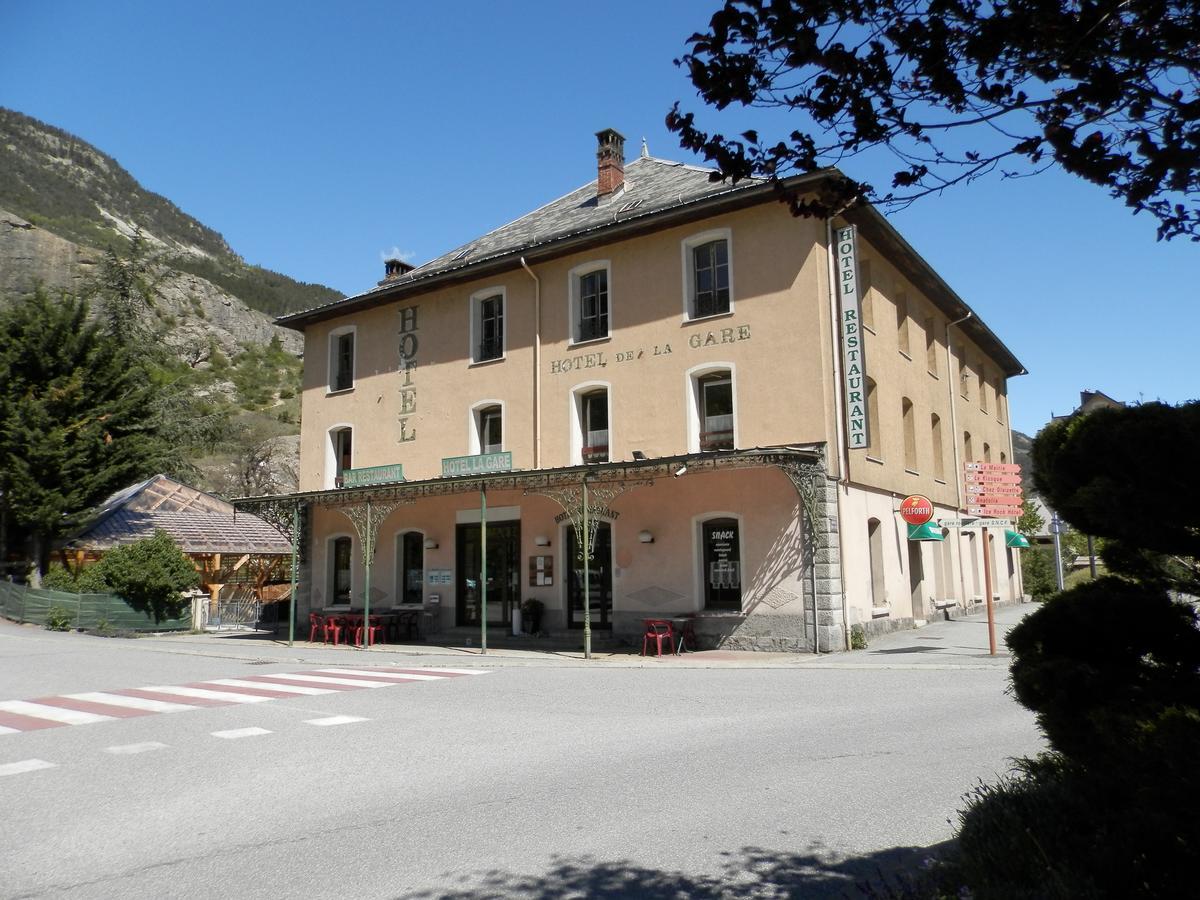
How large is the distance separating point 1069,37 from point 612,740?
6.45m

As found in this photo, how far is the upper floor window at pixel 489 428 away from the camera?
2142 centimetres

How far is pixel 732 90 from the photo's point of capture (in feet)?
10.8

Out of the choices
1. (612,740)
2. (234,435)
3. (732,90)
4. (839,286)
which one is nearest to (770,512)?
(839,286)

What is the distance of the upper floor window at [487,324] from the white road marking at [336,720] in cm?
1280

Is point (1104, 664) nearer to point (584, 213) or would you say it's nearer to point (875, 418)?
point (875, 418)

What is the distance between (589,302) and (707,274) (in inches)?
116

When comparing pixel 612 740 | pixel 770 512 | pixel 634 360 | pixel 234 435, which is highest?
pixel 234 435

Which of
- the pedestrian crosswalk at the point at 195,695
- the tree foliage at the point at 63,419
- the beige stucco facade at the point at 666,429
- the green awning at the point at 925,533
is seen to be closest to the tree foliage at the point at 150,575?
the beige stucco facade at the point at 666,429

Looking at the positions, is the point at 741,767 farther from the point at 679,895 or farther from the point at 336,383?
the point at 336,383

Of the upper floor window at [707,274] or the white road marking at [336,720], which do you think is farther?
the upper floor window at [707,274]

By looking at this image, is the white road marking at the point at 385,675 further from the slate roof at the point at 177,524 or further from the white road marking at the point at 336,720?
the slate roof at the point at 177,524

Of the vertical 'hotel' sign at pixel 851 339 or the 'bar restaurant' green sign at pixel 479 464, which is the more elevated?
the vertical 'hotel' sign at pixel 851 339

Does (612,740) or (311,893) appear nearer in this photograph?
(311,893)

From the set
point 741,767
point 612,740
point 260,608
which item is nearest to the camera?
point 741,767
